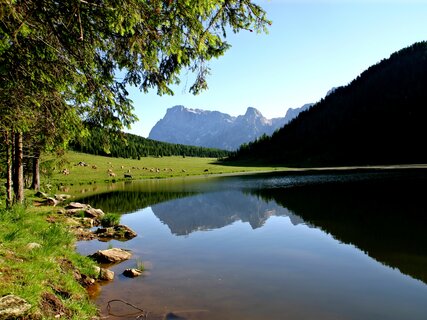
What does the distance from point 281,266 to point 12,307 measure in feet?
35.5

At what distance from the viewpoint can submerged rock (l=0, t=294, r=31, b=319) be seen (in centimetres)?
681

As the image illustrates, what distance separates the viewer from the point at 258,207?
34.2 metres

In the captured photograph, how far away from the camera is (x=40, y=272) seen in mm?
9438

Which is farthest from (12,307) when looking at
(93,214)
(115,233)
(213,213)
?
(213,213)

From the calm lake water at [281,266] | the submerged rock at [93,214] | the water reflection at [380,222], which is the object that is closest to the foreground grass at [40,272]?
the calm lake water at [281,266]

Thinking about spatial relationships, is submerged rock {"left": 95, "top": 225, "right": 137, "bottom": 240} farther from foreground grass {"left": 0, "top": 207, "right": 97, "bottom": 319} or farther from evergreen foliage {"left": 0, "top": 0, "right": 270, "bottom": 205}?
evergreen foliage {"left": 0, "top": 0, "right": 270, "bottom": 205}

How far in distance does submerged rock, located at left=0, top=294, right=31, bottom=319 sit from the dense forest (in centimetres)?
13969

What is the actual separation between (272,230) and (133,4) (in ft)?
62.6

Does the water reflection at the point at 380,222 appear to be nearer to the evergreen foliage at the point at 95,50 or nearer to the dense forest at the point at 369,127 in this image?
the evergreen foliage at the point at 95,50

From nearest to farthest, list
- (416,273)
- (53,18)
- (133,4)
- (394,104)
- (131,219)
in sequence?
(133,4)
(53,18)
(416,273)
(131,219)
(394,104)

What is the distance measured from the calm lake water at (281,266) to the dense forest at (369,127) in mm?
120072

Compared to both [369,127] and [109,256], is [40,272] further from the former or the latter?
[369,127]

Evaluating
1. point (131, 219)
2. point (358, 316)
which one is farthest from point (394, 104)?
point (358, 316)

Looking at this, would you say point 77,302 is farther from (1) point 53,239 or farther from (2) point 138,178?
(2) point 138,178
